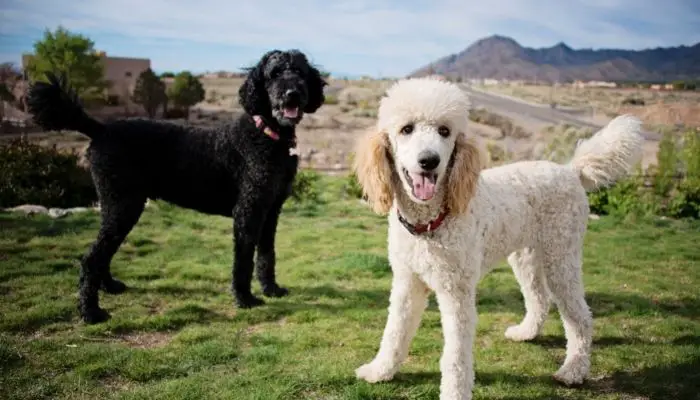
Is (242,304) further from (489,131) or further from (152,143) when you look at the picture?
(489,131)

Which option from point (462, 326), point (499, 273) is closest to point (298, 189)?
point (499, 273)

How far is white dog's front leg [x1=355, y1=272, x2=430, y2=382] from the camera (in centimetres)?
358

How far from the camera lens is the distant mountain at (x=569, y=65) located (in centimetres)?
1688

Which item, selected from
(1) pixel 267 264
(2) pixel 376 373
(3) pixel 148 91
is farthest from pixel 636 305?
(3) pixel 148 91

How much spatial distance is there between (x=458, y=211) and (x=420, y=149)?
0.53m

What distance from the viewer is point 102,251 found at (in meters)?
4.87

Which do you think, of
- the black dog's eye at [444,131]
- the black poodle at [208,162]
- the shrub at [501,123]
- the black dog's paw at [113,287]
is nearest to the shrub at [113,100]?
the shrub at [501,123]

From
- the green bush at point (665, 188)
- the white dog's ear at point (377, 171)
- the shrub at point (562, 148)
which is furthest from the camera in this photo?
the shrub at point (562, 148)

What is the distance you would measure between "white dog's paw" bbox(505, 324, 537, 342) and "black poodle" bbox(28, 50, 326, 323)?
2579mm

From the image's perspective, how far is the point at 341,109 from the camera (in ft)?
103

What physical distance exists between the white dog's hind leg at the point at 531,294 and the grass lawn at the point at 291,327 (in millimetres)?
148

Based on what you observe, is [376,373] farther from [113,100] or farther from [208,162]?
[113,100]

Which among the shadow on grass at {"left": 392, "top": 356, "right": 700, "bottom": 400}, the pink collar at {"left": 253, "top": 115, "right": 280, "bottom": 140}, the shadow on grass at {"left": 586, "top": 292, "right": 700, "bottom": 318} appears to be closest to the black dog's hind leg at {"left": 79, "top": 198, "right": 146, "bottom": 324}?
the pink collar at {"left": 253, "top": 115, "right": 280, "bottom": 140}

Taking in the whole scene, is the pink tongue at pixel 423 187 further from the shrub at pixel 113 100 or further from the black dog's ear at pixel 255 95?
the shrub at pixel 113 100
